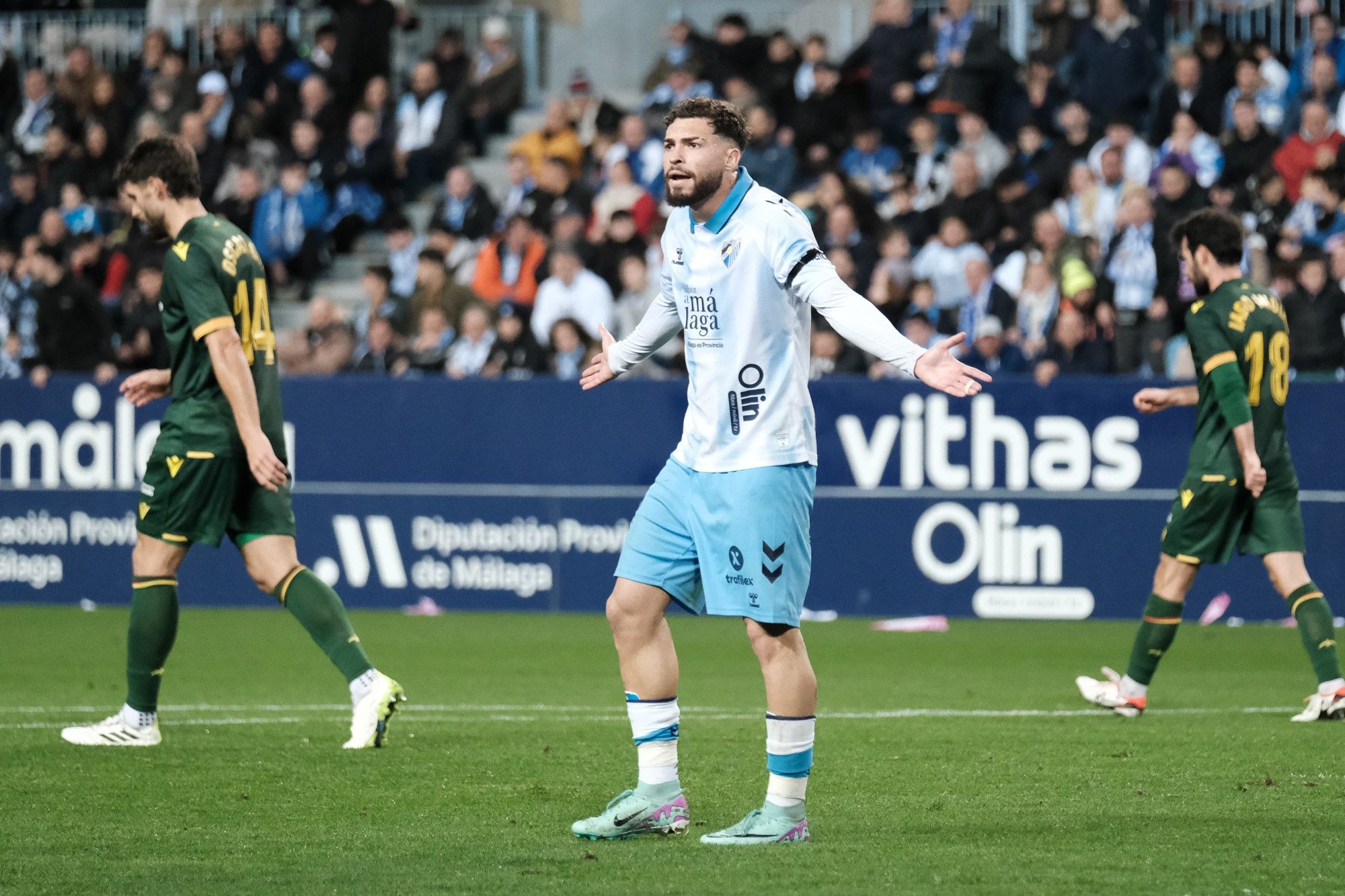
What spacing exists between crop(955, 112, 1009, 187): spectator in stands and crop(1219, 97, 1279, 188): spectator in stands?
198 cm

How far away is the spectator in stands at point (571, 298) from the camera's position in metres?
15.6

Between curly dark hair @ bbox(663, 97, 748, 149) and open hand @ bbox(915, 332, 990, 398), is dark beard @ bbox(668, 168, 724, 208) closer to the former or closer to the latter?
curly dark hair @ bbox(663, 97, 748, 149)

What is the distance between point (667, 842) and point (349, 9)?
16261 millimetres

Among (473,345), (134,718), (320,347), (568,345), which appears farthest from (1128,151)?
(134,718)

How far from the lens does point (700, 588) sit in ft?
19.6

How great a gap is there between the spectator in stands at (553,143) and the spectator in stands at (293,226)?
2.06 metres

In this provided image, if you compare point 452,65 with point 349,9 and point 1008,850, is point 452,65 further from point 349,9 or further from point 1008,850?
point 1008,850

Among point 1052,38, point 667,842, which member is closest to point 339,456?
point 1052,38

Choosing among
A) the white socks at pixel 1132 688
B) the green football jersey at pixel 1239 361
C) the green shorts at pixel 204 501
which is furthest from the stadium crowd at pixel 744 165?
the green shorts at pixel 204 501

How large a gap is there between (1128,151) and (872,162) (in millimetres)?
2393

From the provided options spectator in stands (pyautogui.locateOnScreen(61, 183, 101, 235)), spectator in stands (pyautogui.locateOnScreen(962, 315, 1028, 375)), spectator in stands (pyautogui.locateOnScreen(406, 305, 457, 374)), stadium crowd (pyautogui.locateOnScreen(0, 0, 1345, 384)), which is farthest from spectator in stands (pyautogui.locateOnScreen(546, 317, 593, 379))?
spectator in stands (pyautogui.locateOnScreen(61, 183, 101, 235))

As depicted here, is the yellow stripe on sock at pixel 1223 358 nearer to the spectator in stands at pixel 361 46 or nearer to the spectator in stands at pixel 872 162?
the spectator in stands at pixel 872 162

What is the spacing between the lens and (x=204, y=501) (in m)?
7.68

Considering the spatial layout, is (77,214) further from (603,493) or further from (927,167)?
(927,167)
